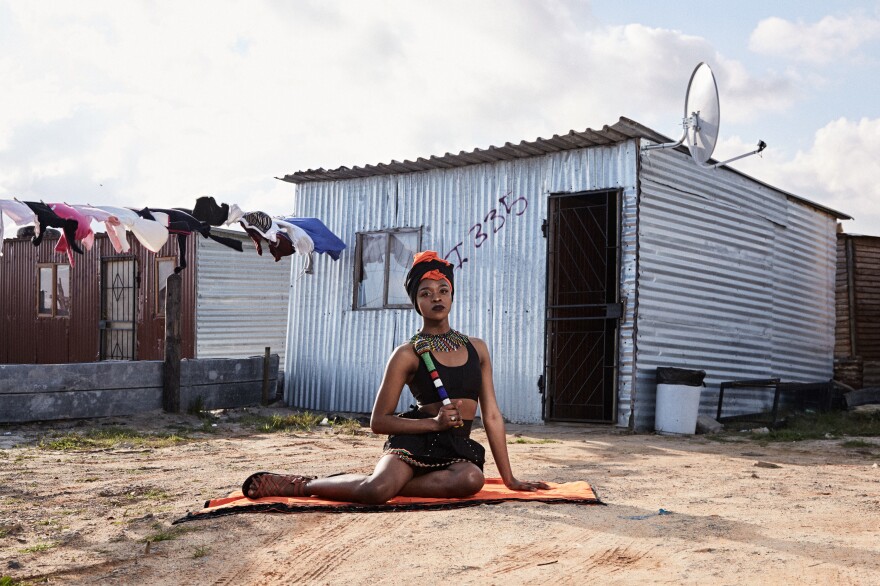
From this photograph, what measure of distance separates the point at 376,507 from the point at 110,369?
718 centimetres

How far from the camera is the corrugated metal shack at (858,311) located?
15938mm

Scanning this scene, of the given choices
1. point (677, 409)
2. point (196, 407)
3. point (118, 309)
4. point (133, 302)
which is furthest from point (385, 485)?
point (118, 309)

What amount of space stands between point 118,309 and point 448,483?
1533cm

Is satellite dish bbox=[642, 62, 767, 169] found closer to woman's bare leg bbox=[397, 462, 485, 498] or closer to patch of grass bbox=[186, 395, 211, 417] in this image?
woman's bare leg bbox=[397, 462, 485, 498]

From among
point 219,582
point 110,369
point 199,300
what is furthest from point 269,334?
point 219,582

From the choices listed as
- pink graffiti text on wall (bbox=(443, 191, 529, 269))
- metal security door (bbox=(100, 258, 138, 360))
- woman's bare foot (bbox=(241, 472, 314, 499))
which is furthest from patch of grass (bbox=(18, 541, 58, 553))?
metal security door (bbox=(100, 258, 138, 360))

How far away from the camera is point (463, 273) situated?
39.2 ft

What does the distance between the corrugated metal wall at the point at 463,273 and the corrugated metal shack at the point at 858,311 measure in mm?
7662

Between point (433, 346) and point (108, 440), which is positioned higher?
point (433, 346)

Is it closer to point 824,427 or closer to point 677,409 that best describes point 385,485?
point 677,409

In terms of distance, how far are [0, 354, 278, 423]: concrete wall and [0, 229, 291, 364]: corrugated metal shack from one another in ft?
14.4

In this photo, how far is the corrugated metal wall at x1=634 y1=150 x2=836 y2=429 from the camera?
1069 cm

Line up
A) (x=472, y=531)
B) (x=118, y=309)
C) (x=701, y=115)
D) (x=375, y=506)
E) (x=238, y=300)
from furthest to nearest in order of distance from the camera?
(x=118, y=309) → (x=238, y=300) → (x=701, y=115) → (x=375, y=506) → (x=472, y=531)

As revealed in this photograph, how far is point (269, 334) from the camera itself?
17969 millimetres
